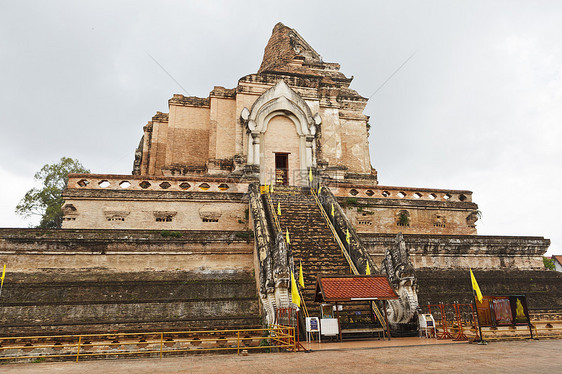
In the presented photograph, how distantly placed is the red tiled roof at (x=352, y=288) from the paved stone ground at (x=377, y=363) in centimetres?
120

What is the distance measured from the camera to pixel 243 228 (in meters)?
16.4

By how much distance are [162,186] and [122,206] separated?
177 centimetres

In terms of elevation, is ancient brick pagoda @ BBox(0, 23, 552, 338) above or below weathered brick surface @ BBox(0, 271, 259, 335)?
above

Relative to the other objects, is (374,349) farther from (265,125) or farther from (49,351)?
(265,125)

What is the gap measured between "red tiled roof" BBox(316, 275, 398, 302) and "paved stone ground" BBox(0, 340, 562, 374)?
1197 millimetres

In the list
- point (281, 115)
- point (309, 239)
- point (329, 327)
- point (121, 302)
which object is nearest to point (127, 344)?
point (121, 302)

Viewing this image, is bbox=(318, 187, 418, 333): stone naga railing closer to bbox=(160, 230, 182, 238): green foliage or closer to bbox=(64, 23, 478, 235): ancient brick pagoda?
bbox=(64, 23, 478, 235): ancient brick pagoda

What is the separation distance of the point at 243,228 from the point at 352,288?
749 centimetres

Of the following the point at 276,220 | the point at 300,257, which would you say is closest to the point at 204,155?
the point at 276,220

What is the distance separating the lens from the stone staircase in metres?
12.2

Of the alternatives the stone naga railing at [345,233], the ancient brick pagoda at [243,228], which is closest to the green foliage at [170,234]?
the ancient brick pagoda at [243,228]

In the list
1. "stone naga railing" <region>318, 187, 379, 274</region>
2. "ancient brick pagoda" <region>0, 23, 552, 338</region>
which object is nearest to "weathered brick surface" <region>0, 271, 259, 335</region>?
"ancient brick pagoda" <region>0, 23, 552, 338</region>

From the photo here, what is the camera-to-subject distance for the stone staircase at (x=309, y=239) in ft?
39.9

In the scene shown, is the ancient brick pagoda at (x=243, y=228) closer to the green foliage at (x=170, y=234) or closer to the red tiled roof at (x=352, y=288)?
the green foliage at (x=170, y=234)
